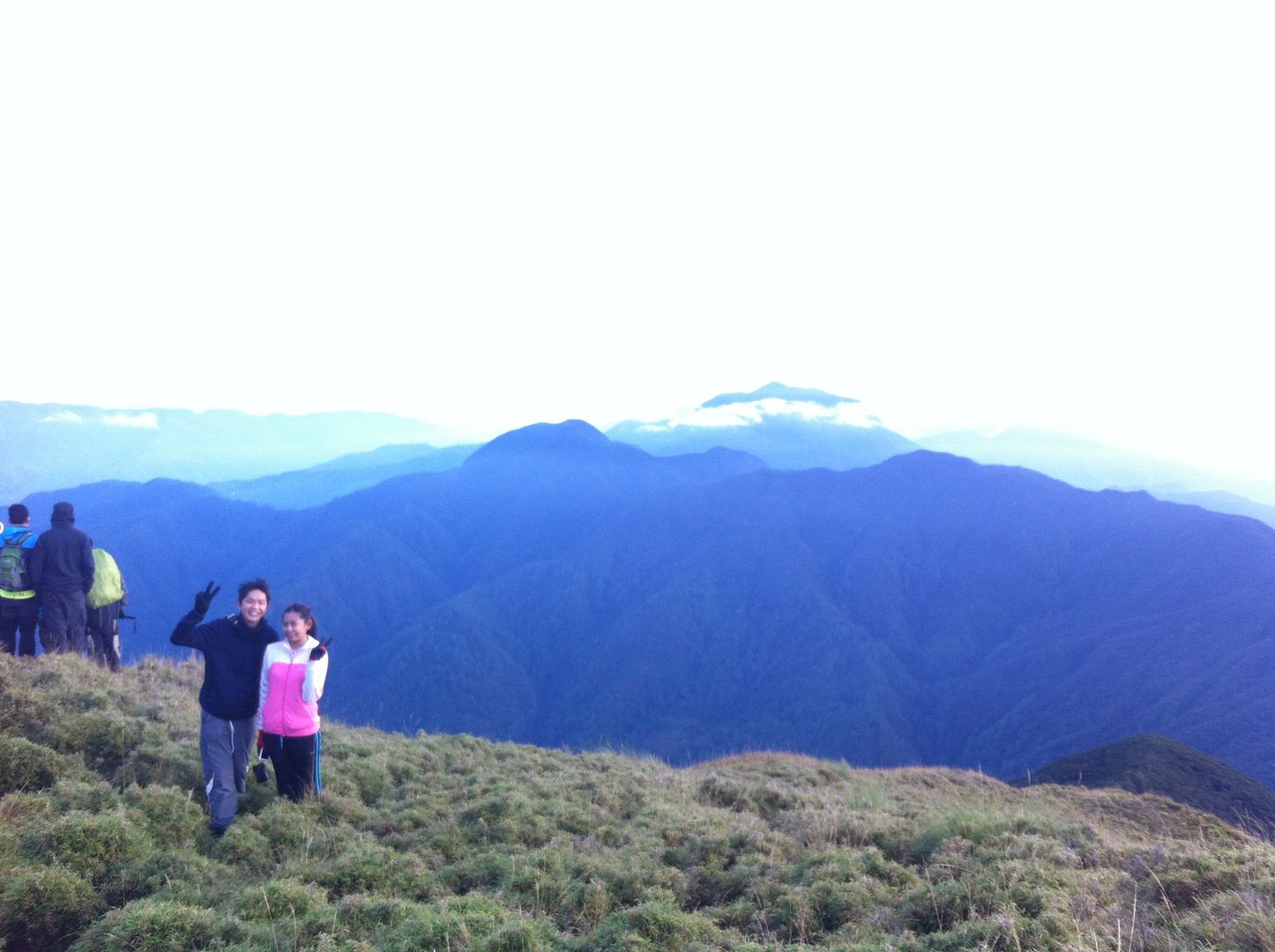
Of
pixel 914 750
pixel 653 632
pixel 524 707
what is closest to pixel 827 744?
pixel 914 750

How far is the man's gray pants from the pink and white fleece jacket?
246 millimetres

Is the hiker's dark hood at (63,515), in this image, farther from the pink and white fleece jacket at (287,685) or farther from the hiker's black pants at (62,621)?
the pink and white fleece jacket at (287,685)

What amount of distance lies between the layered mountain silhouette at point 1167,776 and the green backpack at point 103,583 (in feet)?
68.3

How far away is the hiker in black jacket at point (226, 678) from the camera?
6.00 metres

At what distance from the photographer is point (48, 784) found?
6.20m

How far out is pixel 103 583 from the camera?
999 centimetres

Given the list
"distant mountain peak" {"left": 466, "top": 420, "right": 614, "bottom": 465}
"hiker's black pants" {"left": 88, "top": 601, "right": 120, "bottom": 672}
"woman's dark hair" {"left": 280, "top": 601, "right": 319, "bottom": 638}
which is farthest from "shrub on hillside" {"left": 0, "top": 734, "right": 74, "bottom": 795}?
"distant mountain peak" {"left": 466, "top": 420, "right": 614, "bottom": 465}

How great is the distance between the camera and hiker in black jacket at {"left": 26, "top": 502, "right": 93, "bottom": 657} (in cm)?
894

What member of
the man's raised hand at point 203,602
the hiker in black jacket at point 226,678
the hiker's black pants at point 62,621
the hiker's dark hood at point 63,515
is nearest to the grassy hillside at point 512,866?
the hiker in black jacket at point 226,678

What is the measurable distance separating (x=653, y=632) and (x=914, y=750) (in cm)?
2794

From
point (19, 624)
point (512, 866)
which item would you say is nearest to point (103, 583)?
point (19, 624)

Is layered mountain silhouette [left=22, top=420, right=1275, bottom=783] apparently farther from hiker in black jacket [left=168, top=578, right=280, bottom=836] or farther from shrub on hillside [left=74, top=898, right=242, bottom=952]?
shrub on hillside [left=74, top=898, right=242, bottom=952]

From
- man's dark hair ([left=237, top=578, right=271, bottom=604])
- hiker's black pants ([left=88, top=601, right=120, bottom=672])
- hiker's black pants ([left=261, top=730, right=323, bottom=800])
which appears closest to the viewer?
man's dark hair ([left=237, top=578, right=271, bottom=604])

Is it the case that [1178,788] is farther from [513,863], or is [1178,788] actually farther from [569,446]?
[569,446]
